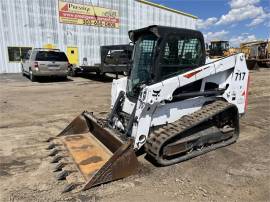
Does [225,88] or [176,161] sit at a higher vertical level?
[225,88]

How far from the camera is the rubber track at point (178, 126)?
167 inches

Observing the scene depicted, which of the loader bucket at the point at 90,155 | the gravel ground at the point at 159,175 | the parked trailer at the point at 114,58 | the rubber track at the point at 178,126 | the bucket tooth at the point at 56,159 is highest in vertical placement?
the parked trailer at the point at 114,58

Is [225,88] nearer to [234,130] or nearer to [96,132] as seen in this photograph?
[234,130]

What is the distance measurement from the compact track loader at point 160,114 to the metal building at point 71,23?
58.1ft

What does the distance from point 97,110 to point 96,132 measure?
322 cm

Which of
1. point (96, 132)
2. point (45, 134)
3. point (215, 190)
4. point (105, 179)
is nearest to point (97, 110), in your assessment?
point (45, 134)

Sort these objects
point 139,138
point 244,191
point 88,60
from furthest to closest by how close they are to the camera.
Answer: point 88,60
point 139,138
point 244,191

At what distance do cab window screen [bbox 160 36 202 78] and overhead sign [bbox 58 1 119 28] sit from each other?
19.6m

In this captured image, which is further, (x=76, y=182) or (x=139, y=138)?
(x=139, y=138)

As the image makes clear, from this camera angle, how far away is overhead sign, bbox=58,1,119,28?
2247 centimetres

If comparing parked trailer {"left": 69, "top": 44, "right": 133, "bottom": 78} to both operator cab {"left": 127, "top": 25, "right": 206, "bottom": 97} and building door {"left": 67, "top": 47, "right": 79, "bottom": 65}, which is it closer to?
building door {"left": 67, "top": 47, "right": 79, "bottom": 65}

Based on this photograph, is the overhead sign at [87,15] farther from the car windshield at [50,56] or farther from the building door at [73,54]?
the car windshield at [50,56]

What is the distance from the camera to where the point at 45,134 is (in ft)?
20.2

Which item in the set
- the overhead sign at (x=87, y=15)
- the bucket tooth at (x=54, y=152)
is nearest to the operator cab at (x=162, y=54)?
the bucket tooth at (x=54, y=152)
